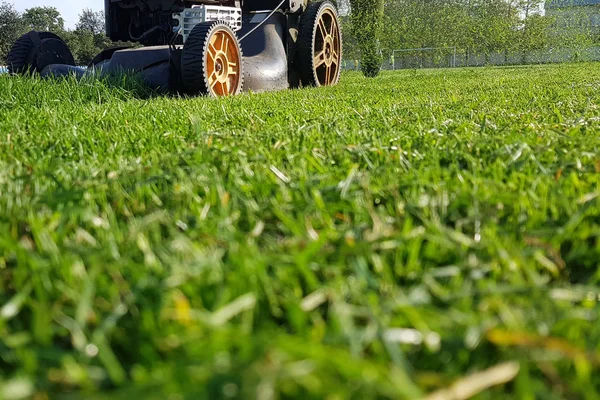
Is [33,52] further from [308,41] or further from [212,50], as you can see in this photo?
[308,41]

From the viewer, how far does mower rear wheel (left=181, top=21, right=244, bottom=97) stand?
171 inches

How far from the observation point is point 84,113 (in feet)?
10.1

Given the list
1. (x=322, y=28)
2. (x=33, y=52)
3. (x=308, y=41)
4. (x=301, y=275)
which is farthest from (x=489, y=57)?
(x=301, y=275)

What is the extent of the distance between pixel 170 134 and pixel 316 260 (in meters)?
1.49

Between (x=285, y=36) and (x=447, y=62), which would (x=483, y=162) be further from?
(x=447, y=62)

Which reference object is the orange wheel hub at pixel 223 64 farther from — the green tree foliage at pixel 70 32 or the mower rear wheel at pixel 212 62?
the green tree foliage at pixel 70 32

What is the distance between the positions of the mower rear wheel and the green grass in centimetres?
281

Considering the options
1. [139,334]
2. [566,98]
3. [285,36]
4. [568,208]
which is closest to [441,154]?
[568,208]

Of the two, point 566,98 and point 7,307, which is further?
point 566,98

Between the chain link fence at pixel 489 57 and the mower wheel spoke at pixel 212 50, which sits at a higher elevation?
the chain link fence at pixel 489 57

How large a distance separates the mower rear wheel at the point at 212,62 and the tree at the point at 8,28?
36.1 m

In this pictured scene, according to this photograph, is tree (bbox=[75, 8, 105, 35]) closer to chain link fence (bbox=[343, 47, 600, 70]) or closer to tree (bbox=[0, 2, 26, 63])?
tree (bbox=[0, 2, 26, 63])

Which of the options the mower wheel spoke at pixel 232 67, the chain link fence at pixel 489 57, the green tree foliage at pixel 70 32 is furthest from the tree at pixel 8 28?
the mower wheel spoke at pixel 232 67

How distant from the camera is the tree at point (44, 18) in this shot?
5221 cm
